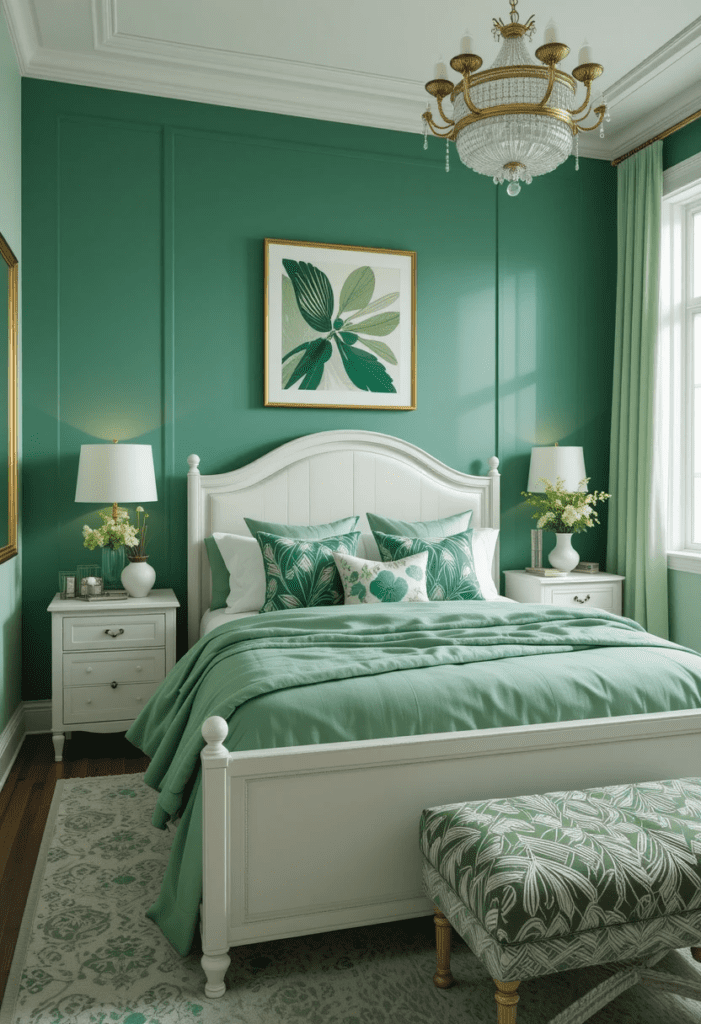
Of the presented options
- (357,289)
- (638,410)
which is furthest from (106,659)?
(638,410)

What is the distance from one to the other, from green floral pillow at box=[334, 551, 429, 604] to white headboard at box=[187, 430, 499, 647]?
66cm

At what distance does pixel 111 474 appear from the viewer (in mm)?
3424

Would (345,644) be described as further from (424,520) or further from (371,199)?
(371,199)

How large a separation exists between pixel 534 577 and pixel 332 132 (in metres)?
2.60

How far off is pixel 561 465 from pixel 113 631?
2.47 meters

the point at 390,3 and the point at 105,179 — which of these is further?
the point at 105,179

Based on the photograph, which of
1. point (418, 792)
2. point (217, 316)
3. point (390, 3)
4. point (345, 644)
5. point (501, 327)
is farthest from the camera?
point (501, 327)

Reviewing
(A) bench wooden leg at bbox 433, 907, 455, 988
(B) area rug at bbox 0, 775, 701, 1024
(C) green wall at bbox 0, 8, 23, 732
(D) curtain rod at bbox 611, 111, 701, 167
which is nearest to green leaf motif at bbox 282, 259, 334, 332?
(C) green wall at bbox 0, 8, 23, 732

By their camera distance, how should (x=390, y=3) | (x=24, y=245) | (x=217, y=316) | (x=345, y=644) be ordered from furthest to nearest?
(x=217, y=316) → (x=24, y=245) → (x=390, y=3) → (x=345, y=644)

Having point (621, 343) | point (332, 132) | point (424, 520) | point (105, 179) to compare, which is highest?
point (332, 132)

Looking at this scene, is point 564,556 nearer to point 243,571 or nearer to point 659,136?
point 243,571

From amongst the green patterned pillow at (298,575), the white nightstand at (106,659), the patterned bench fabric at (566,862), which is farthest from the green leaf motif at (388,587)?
the patterned bench fabric at (566,862)

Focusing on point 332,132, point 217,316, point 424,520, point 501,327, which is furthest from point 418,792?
point 332,132

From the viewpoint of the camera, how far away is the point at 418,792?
6.47 feet
